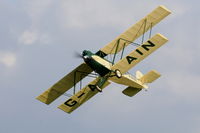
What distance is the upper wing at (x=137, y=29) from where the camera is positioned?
48000 mm

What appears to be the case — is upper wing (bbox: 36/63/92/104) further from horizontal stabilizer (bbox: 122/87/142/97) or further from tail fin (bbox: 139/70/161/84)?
tail fin (bbox: 139/70/161/84)

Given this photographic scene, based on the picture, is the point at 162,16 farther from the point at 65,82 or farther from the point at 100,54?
the point at 65,82

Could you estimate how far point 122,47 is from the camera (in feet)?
161

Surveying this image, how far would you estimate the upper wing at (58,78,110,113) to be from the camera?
168 ft

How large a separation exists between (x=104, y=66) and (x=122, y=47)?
2.67 meters

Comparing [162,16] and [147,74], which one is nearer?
[162,16]

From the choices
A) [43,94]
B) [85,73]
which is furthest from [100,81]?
[43,94]

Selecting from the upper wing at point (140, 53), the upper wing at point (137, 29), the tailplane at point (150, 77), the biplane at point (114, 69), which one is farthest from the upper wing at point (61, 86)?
the tailplane at point (150, 77)

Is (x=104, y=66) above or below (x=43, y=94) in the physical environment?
below

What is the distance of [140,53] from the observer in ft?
154

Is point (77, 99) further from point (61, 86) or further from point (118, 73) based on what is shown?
point (118, 73)

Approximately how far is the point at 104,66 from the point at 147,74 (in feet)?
18.3

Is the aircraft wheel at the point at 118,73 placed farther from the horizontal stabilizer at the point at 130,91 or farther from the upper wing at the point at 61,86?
the horizontal stabilizer at the point at 130,91

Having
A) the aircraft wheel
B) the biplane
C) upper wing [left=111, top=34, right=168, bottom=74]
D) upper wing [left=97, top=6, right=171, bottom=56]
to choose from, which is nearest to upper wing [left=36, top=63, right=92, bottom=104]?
the biplane
